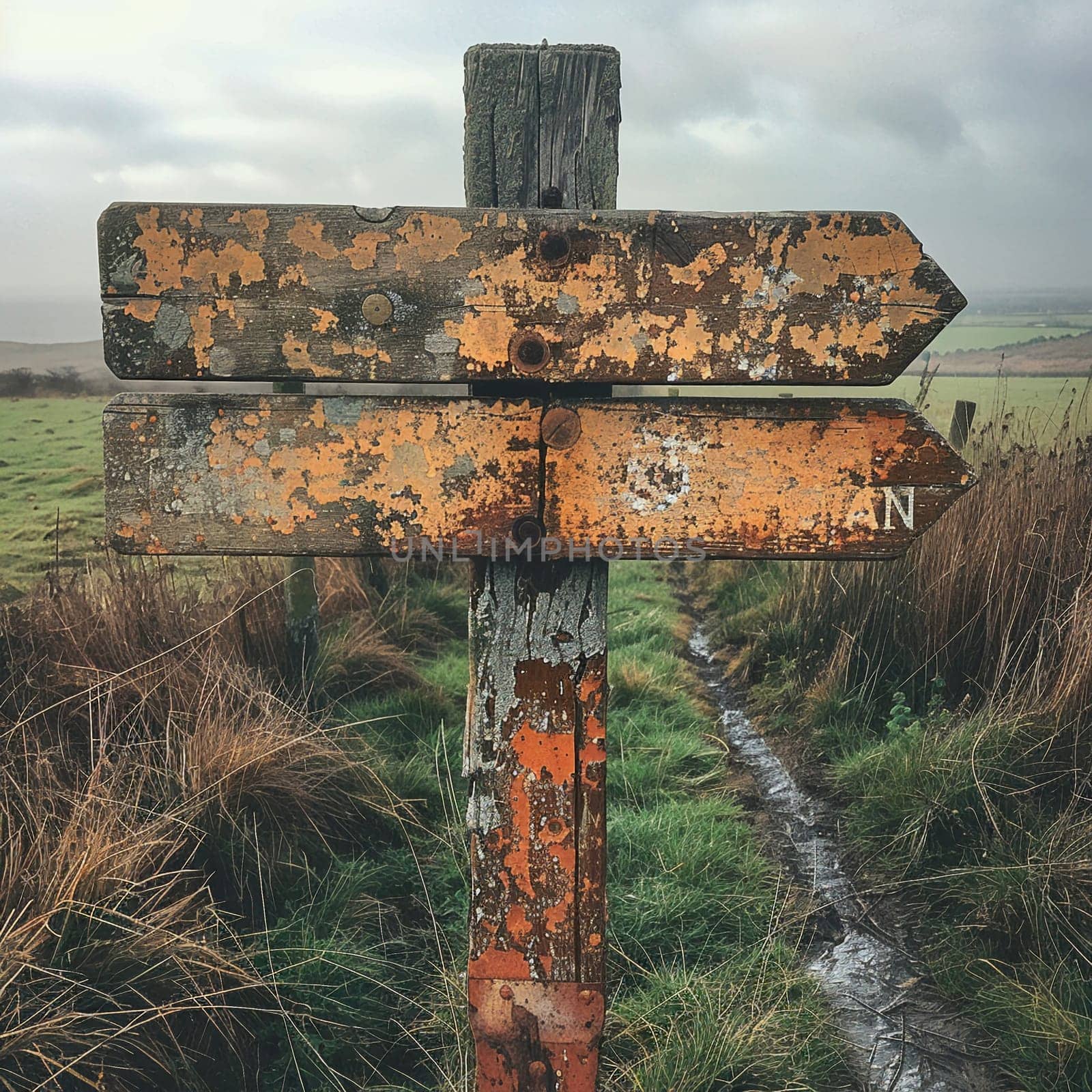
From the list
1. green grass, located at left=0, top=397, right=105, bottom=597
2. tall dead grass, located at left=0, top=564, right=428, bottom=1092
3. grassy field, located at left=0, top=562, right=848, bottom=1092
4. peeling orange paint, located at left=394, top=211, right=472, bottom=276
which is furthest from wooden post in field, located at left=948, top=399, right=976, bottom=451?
peeling orange paint, located at left=394, top=211, right=472, bottom=276

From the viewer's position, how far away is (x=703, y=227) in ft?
4.25

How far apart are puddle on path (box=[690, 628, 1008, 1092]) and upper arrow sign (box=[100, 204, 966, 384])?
1897 millimetres

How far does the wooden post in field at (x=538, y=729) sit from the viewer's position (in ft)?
4.86

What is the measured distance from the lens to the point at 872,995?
2553 millimetres

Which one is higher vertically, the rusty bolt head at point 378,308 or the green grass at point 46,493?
the rusty bolt head at point 378,308

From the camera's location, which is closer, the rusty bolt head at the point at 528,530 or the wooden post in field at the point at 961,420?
the rusty bolt head at the point at 528,530

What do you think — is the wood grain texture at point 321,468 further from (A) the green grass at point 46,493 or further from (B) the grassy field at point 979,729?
(A) the green grass at point 46,493

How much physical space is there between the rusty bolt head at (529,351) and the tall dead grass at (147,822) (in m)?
1.59

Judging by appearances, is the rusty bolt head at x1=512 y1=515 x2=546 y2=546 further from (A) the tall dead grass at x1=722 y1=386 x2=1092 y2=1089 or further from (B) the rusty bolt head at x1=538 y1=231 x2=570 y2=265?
(A) the tall dead grass at x1=722 y1=386 x2=1092 y2=1089

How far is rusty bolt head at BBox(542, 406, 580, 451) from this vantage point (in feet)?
4.37

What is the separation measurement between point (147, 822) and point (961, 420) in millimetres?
5840

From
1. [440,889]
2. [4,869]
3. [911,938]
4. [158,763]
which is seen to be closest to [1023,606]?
[911,938]

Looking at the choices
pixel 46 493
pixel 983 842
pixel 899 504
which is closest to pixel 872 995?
pixel 983 842

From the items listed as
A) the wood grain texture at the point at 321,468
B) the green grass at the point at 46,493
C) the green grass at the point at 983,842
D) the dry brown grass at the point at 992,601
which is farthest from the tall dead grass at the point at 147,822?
the dry brown grass at the point at 992,601
